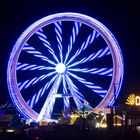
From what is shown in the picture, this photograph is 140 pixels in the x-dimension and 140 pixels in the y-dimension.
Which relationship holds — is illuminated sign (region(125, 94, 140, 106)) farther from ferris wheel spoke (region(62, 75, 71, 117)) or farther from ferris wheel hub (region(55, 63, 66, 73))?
ferris wheel hub (region(55, 63, 66, 73))

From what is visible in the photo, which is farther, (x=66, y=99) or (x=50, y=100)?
(x=66, y=99)

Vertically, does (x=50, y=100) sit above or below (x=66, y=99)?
below

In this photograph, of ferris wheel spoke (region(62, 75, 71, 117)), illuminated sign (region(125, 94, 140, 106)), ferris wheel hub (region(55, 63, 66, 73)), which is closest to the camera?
illuminated sign (region(125, 94, 140, 106))

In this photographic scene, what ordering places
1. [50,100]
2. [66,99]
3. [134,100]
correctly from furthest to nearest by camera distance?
[66,99] < [50,100] < [134,100]

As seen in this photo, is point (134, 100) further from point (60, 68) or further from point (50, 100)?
point (50, 100)

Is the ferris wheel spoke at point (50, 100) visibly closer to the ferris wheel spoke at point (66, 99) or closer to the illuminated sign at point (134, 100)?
the ferris wheel spoke at point (66, 99)

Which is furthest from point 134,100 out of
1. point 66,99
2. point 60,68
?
point 60,68

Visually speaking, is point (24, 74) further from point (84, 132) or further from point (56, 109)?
point (84, 132)

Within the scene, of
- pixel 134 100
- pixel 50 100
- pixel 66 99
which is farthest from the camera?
pixel 66 99

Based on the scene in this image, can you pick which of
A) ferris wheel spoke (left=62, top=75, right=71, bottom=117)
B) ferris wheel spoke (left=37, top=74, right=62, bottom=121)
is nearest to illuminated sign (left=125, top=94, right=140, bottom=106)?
ferris wheel spoke (left=62, top=75, right=71, bottom=117)

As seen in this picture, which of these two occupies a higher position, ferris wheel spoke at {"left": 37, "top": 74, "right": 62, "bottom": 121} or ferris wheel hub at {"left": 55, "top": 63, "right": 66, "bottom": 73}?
ferris wheel hub at {"left": 55, "top": 63, "right": 66, "bottom": 73}

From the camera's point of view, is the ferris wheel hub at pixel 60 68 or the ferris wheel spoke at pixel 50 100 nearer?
the ferris wheel spoke at pixel 50 100

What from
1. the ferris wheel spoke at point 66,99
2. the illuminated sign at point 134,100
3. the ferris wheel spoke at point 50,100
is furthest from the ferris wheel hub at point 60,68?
the illuminated sign at point 134,100

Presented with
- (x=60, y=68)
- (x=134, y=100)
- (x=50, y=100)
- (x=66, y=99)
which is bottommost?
(x=134, y=100)
